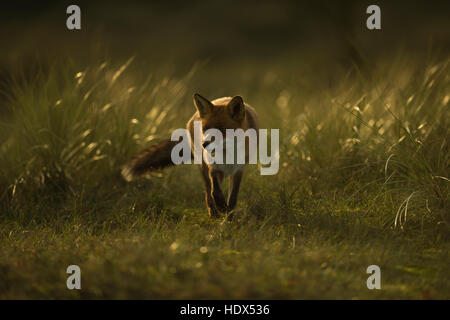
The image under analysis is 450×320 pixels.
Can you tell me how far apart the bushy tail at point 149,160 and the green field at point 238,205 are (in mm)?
308

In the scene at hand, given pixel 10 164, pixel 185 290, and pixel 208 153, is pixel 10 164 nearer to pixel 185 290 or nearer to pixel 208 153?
pixel 208 153

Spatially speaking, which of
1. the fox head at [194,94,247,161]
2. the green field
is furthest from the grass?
the fox head at [194,94,247,161]

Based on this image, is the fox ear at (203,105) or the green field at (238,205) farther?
the fox ear at (203,105)

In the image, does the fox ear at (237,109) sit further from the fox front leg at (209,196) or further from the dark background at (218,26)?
the dark background at (218,26)

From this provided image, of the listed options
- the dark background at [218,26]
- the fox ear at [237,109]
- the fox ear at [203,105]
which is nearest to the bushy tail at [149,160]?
the fox ear at [203,105]

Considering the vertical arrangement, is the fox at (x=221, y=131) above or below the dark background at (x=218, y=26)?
below

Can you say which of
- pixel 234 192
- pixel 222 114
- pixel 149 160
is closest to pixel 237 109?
pixel 222 114

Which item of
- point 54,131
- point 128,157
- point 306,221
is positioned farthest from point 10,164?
point 306,221

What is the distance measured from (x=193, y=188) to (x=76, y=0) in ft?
81.3

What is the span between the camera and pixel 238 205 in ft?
18.4

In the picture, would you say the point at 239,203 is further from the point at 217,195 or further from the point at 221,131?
the point at 221,131

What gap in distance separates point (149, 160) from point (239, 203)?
127 cm

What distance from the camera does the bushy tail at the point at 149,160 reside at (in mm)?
5914
